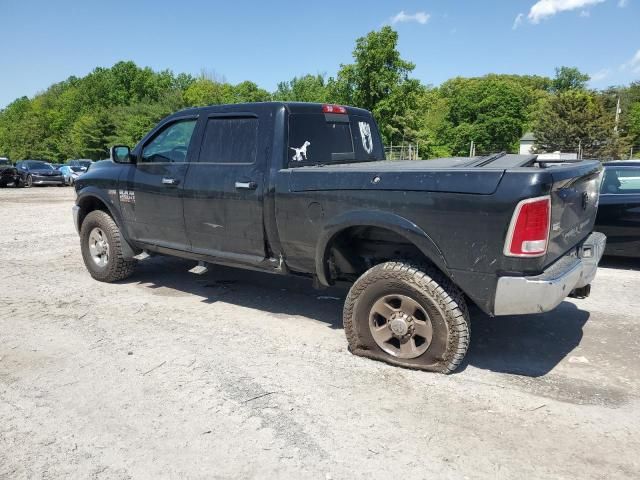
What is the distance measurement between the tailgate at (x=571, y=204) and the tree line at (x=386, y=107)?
35.9 m

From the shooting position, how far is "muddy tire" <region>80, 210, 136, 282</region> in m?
6.15

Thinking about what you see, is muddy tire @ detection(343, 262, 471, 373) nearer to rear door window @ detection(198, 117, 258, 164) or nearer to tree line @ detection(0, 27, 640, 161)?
rear door window @ detection(198, 117, 258, 164)

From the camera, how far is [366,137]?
5.57m

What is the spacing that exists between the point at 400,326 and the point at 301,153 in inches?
71.1

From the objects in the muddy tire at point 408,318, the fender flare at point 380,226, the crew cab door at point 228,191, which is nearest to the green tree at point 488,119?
the crew cab door at point 228,191

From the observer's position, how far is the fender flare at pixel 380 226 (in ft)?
11.6

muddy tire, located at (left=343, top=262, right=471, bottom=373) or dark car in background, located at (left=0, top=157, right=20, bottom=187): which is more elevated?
dark car in background, located at (left=0, top=157, right=20, bottom=187)

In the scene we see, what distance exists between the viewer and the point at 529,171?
3.13m

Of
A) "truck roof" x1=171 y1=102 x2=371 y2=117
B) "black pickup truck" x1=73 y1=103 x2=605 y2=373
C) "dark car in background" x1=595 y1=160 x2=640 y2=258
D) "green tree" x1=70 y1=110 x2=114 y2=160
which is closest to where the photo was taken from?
"black pickup truck" x1=73 y1=103 x2=605 y2=373

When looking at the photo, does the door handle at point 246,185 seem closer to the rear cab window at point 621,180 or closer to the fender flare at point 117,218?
the fender flare at point 117,218

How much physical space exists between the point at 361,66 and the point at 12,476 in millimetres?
39697

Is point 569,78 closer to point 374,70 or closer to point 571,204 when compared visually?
point 374,70

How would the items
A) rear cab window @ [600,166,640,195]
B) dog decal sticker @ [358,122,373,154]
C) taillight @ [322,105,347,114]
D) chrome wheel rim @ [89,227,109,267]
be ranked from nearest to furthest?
taillight @ [322,105,347,114]
dog decal sticker @ [358,122,373,154]
chrome wheel rim @ [89,227,109,267]
rear cab window @ [600,166,640,195]

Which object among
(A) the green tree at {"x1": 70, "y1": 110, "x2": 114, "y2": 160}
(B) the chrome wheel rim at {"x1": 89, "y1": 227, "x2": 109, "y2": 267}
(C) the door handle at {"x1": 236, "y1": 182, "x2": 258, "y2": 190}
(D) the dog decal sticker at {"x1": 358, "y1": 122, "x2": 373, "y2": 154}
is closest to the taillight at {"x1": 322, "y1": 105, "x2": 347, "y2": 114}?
(D) the dog decal sticker at {"x1": 358, "y1": 122, "x2": 373, "y2": 154}
